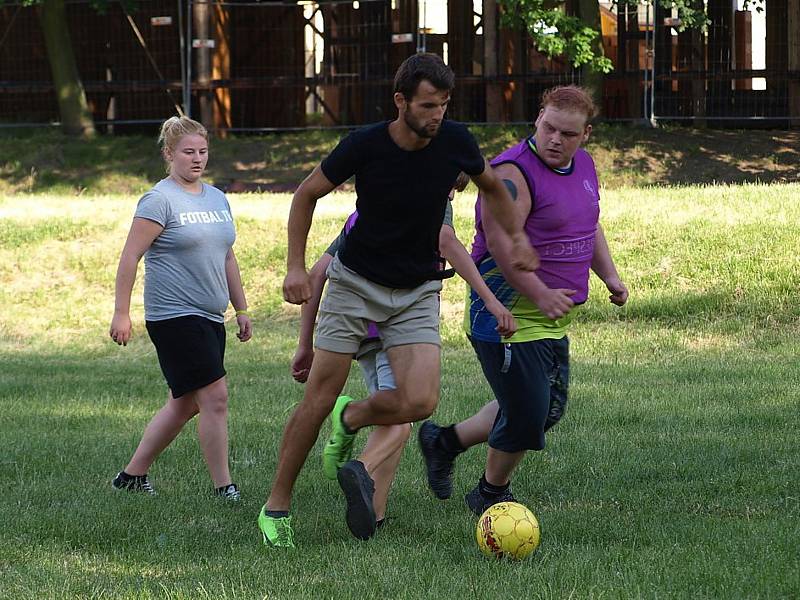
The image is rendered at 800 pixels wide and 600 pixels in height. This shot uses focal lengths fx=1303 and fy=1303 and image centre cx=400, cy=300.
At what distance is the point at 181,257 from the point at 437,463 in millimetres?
1658

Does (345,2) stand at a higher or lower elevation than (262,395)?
higher

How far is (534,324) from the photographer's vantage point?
5816mm

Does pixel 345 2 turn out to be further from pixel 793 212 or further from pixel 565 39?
pixel 793 212

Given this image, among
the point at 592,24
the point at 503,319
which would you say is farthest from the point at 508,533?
the point at 592,24

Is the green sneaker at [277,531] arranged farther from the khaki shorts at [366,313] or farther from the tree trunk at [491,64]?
the tree trunk at [491,64]

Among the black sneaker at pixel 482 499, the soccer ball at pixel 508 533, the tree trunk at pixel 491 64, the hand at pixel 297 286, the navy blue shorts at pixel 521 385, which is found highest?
the tree trunk at pixel 491 64

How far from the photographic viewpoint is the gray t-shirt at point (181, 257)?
Result: 259 inches

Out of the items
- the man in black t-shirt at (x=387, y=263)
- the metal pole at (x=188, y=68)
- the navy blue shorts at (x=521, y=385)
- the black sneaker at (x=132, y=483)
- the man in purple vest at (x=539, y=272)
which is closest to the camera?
the man in black t-shirt at (x=387, y=263)

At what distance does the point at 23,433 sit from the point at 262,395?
6.91 ft

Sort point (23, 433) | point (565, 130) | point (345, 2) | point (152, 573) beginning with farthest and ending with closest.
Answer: point (345, 2) < point (23, 433) < point (565, 130) < point (152, 573)

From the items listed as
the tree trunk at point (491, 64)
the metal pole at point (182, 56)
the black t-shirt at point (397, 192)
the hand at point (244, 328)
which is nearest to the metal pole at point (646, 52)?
the tree trunk at point (491, 64)

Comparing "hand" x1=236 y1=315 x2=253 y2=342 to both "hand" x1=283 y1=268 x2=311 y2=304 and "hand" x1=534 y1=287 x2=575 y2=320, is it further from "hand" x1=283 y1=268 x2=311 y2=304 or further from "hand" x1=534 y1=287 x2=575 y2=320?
"hand" x1=534 y1=287 x2=575 y2=320

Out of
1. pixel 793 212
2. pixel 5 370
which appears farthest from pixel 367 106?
pixel 5 370

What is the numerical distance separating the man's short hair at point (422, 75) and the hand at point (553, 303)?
0.97m
